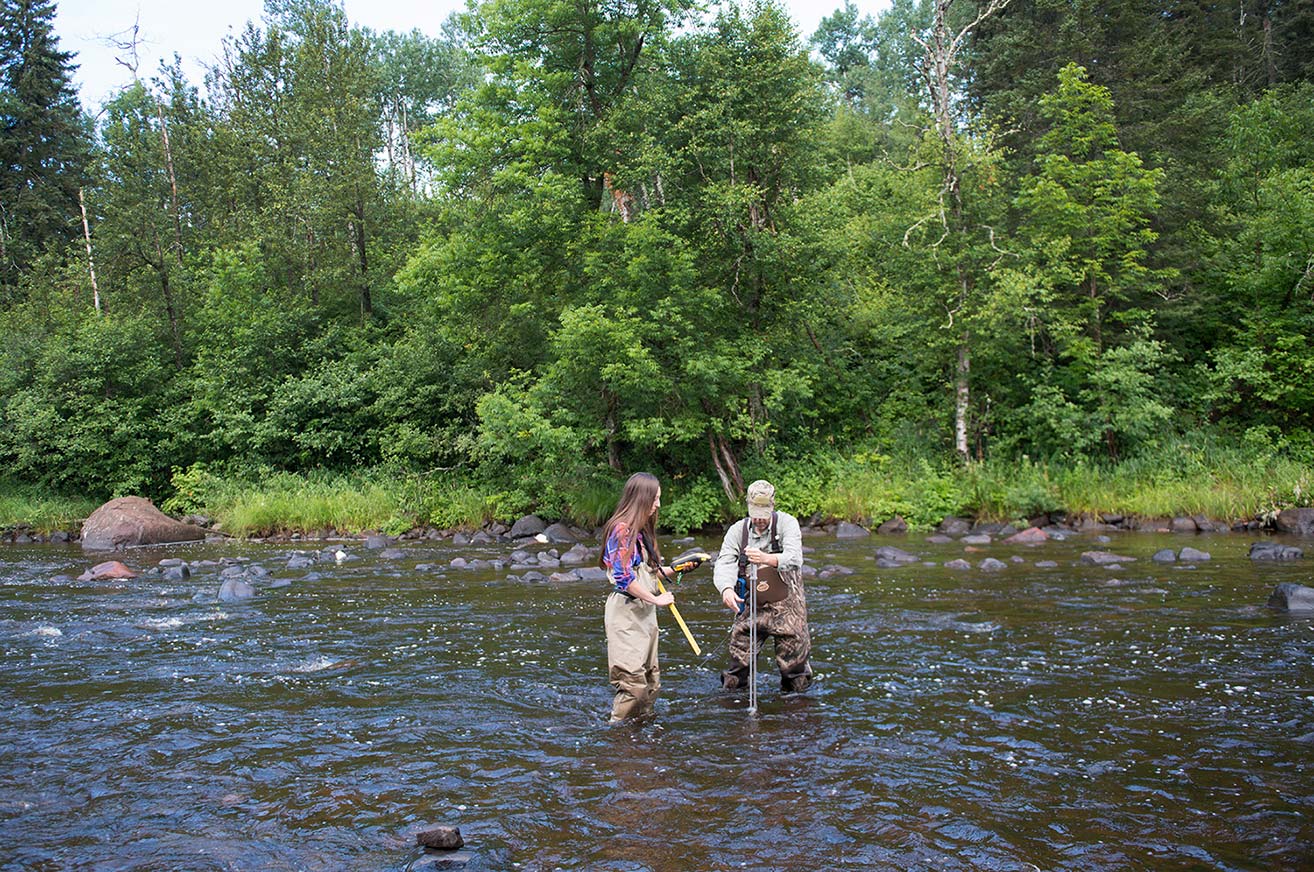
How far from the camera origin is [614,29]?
23.8m

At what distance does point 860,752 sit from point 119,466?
30.0m

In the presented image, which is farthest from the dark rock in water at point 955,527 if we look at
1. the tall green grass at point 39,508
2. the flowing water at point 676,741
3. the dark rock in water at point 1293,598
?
the tall green grass at point 39,508

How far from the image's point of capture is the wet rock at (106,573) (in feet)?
55.7

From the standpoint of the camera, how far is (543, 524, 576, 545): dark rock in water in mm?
22453

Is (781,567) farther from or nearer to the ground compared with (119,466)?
nearer to the ground

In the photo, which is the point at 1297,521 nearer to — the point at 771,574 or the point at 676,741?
the point at 771,574

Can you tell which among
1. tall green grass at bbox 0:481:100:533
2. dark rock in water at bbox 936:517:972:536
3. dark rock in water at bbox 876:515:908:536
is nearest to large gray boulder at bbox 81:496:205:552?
tall green grass at bbox 0:481:100:533

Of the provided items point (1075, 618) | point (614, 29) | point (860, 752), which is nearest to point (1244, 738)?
point (860, 752)

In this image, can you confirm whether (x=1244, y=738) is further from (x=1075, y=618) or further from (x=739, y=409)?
(x=739, y=409)

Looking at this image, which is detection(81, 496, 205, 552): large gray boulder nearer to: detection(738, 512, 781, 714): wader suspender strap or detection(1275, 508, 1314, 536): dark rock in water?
detection(738, 512, 781, 714): wader suspender strap

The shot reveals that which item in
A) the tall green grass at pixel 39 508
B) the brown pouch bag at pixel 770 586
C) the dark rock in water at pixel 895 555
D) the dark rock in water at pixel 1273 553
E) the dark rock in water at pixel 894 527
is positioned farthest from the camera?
the tall green grass at pixel 39 508

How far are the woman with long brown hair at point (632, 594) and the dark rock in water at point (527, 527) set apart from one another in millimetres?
15796

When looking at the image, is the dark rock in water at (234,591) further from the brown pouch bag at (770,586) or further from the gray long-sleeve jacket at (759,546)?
the brown pouch bag at (770,586)

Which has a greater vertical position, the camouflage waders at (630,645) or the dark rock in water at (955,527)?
the camouflage waders at (630,645)
